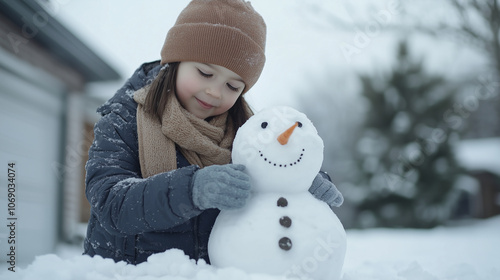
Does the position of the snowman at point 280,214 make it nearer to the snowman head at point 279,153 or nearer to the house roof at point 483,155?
the snowman head at point 279,153

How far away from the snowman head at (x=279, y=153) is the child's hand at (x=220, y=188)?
10cm

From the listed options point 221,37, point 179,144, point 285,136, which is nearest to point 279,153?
point 285,136

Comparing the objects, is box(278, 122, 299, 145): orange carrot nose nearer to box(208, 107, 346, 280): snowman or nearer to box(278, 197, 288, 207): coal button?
box(208, 107, 346, 280): snowman

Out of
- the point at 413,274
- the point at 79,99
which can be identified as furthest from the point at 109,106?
the point at 79,99

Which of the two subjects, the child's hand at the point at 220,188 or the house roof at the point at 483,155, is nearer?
the child's hand at the point at 220,188

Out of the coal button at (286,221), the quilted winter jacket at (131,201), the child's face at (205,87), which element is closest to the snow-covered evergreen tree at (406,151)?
the child's face at (205,87)

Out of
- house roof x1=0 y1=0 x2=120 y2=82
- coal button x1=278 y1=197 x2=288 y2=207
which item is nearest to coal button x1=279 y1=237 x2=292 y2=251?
coal button x1=278 y1=197 x2=288 y2=207

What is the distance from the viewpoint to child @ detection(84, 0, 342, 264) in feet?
3.69

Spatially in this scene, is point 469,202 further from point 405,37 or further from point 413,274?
point 413,274

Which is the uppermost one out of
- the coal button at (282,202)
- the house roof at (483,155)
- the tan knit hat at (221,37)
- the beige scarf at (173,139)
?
the tan knit hat at (221,37)

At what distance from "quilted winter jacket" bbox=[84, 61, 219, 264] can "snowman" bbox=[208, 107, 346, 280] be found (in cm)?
15

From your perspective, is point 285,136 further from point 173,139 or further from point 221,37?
point 221,37

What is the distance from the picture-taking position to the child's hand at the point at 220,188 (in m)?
1.07

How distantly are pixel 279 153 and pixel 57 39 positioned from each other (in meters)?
3.89
